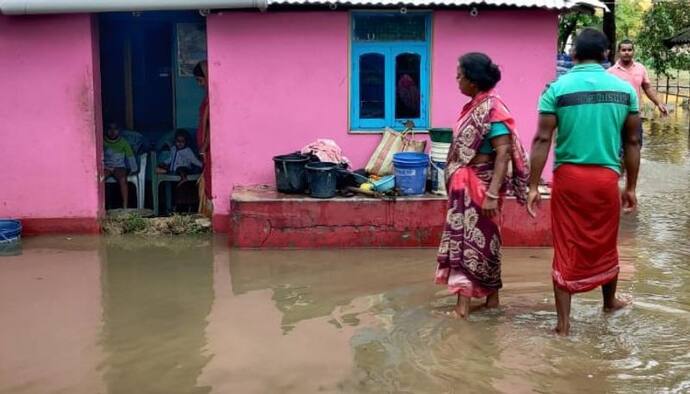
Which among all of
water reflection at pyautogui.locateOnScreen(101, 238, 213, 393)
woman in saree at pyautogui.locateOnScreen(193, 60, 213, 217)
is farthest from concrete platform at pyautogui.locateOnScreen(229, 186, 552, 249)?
woman in saree at pyautogui.locateOnScreen(193, 60, 213, 217)

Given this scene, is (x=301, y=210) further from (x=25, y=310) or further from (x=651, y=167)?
(x=651, y=167)

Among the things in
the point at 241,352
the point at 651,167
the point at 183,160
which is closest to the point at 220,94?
the point at 183,160

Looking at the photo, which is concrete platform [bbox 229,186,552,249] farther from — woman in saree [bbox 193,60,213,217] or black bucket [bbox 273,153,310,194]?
woman in saree [bbox 193,60,213,217]

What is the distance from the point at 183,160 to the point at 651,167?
7.89 metres

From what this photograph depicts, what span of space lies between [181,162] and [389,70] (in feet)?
9.01

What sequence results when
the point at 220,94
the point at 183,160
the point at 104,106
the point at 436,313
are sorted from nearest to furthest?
the point at 436,313 < the point at 220,94 < the point at 183,160 < the point at 104,106

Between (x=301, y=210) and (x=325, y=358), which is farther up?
(x=301, y=210)

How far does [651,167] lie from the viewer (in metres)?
13.6

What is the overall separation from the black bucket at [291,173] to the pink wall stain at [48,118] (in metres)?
2.03

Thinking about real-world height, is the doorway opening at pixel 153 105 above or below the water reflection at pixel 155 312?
above

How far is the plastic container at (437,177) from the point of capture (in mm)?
8461

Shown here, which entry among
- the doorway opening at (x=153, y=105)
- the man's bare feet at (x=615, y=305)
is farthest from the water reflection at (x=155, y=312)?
the man's bare feet at (x=615, y=305)

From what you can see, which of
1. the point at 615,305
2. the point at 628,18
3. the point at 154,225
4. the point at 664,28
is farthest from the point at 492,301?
the point at 628,18

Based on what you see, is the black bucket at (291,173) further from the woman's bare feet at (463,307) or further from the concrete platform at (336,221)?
the woman's bare feet at (463,307)
